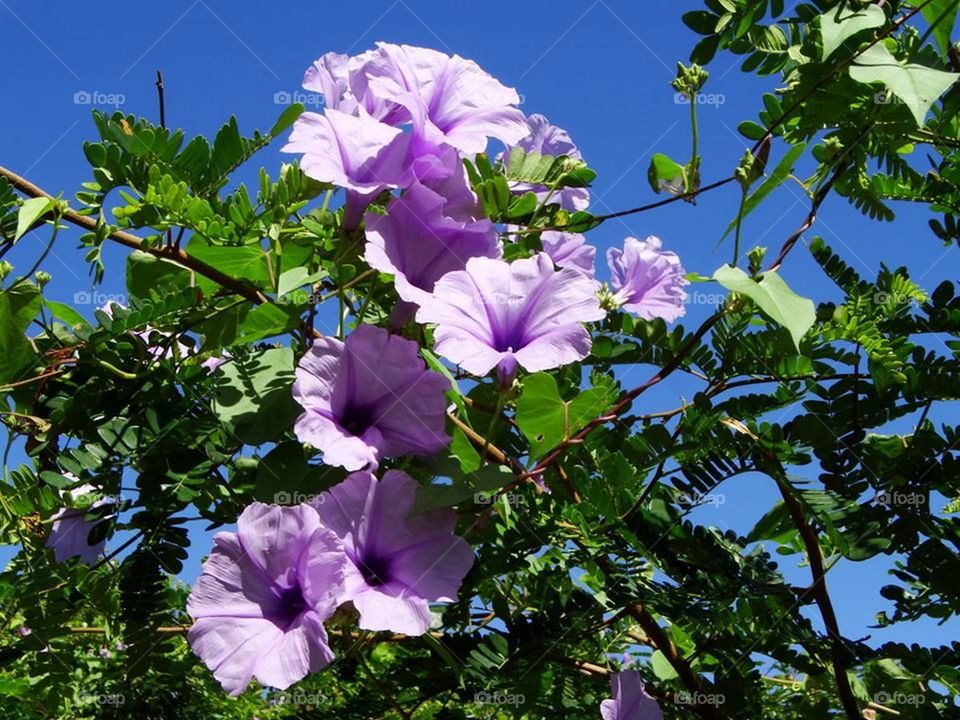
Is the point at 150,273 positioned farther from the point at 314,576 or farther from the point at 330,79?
the point at 314,576

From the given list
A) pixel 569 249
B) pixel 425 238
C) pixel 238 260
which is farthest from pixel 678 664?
pixel 238 260

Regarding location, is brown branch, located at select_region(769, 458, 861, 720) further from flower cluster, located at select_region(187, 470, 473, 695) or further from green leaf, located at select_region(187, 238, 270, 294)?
green leaf, located at select_region(187, 238, 270, 294)

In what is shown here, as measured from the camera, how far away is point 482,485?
1037mm

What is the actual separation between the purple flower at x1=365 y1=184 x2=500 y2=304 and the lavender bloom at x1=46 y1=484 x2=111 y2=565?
23.1 inches

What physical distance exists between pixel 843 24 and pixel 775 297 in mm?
343

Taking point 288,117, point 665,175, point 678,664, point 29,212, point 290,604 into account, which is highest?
point 665,175

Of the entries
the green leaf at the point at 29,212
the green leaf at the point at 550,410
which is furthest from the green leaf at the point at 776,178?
the green leaf at the point at 29,212

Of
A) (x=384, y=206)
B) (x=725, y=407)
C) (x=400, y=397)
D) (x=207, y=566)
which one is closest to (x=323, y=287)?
(x=384, y=206)

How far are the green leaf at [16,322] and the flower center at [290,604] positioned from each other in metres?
0.51

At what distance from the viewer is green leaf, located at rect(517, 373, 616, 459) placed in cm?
108

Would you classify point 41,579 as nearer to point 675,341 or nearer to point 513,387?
point 513,387

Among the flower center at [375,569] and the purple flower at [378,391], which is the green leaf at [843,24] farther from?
the flower center at [375,569]

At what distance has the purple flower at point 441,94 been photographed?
1133 millimetres

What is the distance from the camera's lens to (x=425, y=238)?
3.63 feet
